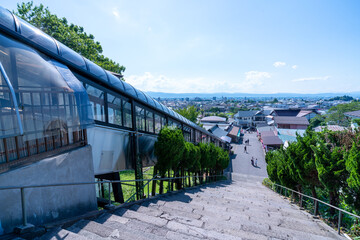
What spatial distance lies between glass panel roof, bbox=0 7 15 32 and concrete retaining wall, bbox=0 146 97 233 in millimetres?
3438

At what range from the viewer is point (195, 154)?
1112 cm

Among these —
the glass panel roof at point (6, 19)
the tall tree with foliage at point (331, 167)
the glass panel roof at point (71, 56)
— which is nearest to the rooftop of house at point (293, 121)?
the tall tree with foliage at point (331, 167)

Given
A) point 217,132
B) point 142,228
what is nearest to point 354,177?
point 142,228

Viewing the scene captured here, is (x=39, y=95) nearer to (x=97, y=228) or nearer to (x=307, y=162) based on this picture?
(x=97, y=228)

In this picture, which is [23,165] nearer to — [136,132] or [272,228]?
[136,132]

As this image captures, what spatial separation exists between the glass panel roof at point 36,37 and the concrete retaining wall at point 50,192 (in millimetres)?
3125

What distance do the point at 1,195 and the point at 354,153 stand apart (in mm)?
7999

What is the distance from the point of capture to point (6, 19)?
185 inches

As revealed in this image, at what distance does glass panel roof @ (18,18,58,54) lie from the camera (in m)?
5.13

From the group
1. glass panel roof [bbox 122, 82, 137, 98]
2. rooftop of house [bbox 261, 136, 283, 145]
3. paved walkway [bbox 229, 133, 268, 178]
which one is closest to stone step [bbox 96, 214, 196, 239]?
glass panel roof [bbox 122, 82, 137, 98]

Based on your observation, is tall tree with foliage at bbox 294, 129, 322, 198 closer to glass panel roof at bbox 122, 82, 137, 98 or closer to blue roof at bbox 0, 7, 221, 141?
glass panel roof at bbox 122, 82, 137, 98

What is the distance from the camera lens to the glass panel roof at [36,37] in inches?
202

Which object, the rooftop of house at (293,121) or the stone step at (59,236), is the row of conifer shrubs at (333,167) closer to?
the stone step at (59,236)

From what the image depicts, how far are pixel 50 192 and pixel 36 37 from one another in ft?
13.9
